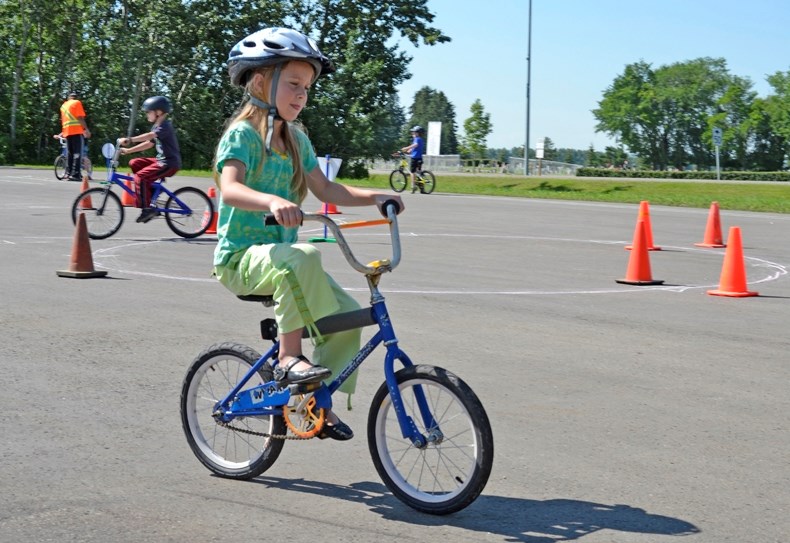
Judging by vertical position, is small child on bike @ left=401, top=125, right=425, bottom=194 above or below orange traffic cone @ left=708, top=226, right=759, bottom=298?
above

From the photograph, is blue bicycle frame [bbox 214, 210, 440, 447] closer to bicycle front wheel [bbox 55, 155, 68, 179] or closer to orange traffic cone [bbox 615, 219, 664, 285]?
orange traffic cone [bbox 615, 219, 664, 285]

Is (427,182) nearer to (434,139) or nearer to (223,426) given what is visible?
(434,139)

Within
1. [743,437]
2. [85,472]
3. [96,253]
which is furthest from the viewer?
[96,253]

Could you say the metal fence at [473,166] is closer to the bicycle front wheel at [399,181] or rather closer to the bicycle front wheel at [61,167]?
the bicycle front wheel at [399,181]

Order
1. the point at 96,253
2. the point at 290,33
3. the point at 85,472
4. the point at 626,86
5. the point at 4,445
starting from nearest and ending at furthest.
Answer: the point at 290,33 → the point at 85,472 → the point at 4,445 → the point at 96,253 → the point at 626,86

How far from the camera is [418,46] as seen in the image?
5503cm

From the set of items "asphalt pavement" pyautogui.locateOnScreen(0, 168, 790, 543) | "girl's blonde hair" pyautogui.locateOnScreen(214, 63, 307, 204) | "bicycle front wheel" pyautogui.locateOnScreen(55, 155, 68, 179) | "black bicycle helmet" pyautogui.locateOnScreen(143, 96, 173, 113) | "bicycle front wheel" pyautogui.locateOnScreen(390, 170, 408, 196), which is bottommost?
"asphalt pavement" pyautogui.locateOnScreen(0, 168, 790, 543)

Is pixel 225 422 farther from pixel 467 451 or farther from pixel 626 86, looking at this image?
Answer: pixel 626 86

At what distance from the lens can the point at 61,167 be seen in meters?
33.0

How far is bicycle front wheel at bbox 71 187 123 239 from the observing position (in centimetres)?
1659

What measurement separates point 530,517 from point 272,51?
2156 mm

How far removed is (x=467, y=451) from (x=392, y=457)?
17.3 inches

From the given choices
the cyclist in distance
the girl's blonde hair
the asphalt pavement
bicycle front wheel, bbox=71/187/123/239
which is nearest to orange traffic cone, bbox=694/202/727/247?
the asphalt pavement

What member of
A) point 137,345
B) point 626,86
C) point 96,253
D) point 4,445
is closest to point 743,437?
point 4,445
